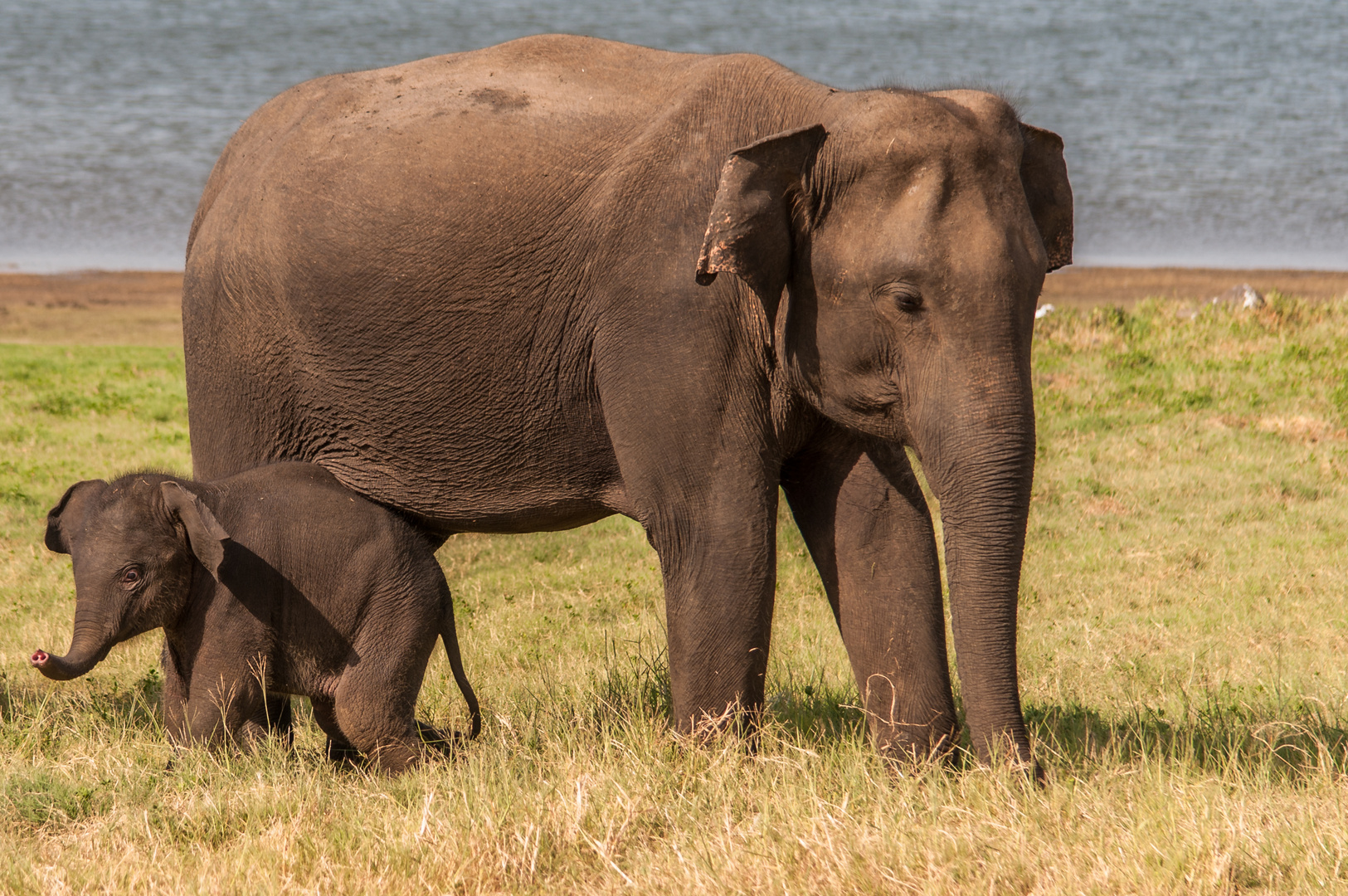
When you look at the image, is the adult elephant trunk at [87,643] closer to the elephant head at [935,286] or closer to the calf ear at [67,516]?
the calf ear at [67,516]

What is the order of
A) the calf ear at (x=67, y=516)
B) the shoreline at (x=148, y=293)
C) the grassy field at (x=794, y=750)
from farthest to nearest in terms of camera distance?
the shoreline at (x=148, y=293), the calf ear at (x=67, y=516), the grassy field at (x=794, y=750)

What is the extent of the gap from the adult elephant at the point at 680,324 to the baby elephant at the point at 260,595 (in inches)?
12.0

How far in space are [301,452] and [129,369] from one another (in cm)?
1358

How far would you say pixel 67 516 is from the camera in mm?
5520

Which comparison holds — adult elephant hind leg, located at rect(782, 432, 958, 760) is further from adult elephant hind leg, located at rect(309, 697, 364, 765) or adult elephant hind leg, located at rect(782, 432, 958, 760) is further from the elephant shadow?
adult elephant hind leg, located at rect(309, 697, 364, 765)

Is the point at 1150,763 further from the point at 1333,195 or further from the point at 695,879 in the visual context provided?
the point at 1333,195

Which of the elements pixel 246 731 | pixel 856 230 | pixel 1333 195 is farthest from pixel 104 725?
pixel 1333 195

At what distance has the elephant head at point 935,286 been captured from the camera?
4.41 m

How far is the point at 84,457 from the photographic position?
509 inches

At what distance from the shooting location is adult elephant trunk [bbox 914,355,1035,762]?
4.43 meters

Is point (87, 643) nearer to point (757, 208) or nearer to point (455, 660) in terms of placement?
point (455, 660)

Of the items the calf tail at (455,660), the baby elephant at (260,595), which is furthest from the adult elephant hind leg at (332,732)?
the calf tail at (455,660)

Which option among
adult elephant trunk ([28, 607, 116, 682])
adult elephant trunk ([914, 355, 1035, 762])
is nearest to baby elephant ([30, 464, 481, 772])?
adult elephant trunk ([28, 607, 116, 682])

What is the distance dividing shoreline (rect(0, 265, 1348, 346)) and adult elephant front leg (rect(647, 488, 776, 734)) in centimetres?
2083
